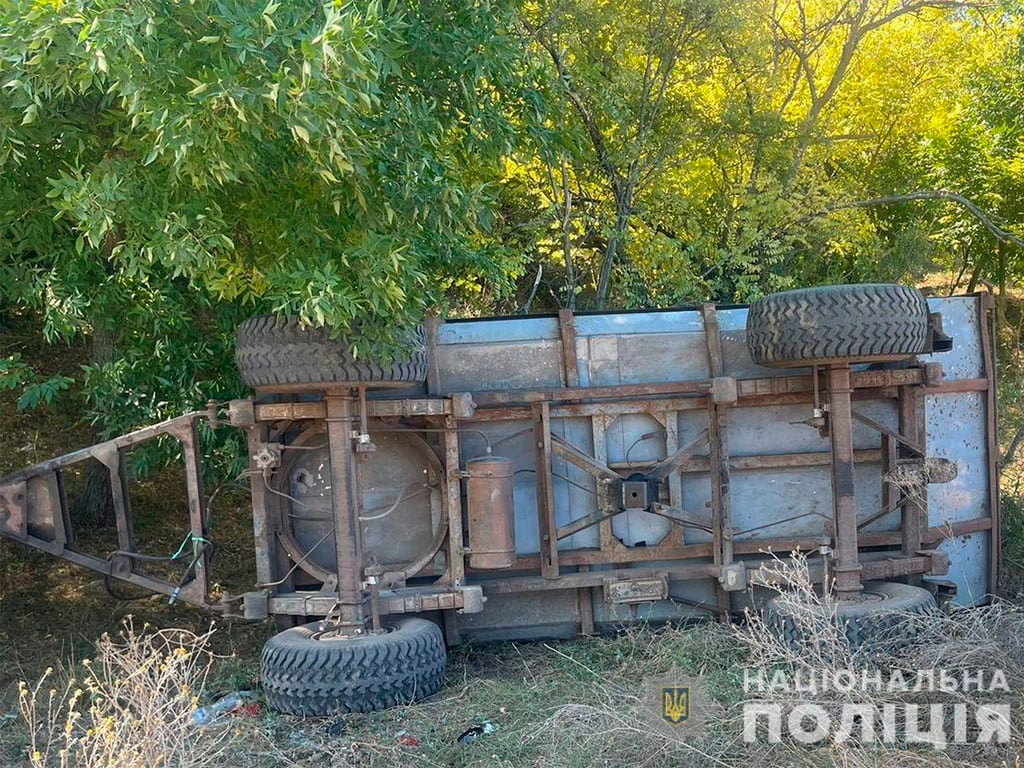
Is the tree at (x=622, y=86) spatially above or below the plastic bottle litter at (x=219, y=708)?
above

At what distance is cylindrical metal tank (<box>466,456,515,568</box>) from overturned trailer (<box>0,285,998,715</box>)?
0.01 meters

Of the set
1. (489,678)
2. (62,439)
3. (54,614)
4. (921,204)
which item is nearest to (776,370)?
(489,678)

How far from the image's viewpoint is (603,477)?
583 cm

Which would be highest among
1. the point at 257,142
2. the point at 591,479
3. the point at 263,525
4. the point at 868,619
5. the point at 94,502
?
the point at 257,142

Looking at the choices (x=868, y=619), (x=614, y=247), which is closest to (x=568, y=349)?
(x=868, y=619)

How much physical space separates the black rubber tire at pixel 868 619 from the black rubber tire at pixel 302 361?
7.56ft

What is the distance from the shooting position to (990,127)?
1363 cm

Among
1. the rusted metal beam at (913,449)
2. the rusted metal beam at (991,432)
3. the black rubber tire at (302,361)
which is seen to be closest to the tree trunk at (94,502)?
the black rubber tire at (302,361)

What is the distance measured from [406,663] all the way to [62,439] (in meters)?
6.44

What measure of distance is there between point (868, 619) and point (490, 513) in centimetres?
201

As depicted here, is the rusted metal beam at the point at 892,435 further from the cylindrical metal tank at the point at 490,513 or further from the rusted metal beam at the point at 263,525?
the rusted metal beam at the point at 263,525

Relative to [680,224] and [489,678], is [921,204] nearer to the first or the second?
[680,224]

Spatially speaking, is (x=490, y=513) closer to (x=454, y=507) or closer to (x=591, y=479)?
(x=454, y=507)

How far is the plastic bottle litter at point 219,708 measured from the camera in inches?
198
